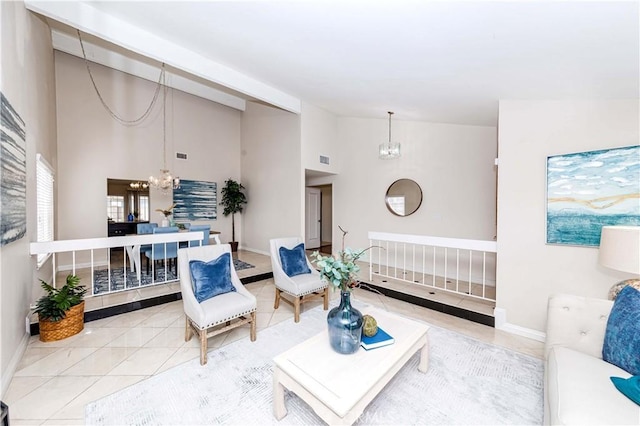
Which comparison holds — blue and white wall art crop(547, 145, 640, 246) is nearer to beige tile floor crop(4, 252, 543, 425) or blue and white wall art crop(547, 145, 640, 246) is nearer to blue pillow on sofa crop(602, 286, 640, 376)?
blue pillow on sofa crop(602, 286, 640, 376)

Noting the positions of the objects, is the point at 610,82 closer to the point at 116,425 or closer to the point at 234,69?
the point at 234,69

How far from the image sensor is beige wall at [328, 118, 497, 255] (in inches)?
165

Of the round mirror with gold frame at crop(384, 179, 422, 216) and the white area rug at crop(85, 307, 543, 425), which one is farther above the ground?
the round mirror with gold frame at crop(384, 179, 422, 216)

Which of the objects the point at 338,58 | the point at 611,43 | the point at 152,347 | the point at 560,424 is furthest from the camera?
the point at 338,58

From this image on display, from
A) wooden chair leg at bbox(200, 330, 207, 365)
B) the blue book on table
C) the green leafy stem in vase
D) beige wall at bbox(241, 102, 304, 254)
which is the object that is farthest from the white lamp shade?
beige wall at bbox(241, 102, 304, 254)

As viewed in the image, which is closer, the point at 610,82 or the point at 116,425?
the point at 116,425

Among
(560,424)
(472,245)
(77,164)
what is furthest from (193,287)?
(77,164)

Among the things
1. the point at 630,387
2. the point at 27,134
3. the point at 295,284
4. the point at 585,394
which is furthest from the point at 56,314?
the point at 630,387

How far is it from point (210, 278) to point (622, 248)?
3.31 m

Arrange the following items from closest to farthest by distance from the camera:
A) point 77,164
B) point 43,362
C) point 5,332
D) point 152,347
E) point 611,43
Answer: point 611,43
point 5,332
point 43,362
point 152,347
point 77,164

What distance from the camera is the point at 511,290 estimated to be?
9.43 feet

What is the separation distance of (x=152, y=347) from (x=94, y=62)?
230 inches

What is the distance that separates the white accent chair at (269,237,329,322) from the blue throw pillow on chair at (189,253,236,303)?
2.15 ft

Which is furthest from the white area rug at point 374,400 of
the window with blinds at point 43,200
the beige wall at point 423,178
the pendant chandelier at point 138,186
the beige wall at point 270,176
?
the pendant chandelier at point 138,186
